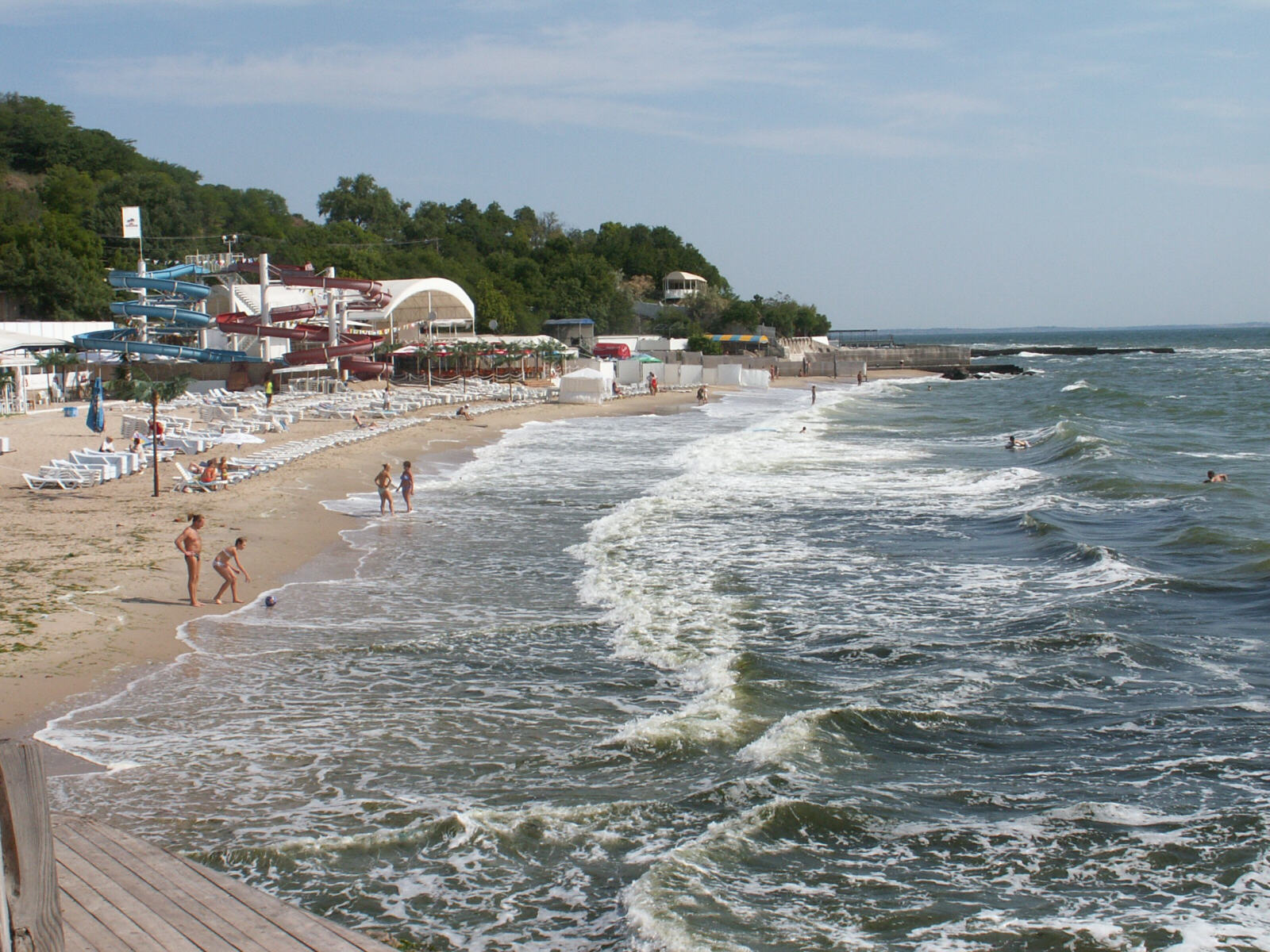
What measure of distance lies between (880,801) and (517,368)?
52008mm

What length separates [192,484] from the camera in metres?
20.8

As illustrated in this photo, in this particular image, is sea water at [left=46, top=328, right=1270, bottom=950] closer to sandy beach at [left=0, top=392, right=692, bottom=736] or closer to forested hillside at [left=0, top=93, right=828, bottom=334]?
sandy beach at [left=0, top=392, right=692, bottom=736]

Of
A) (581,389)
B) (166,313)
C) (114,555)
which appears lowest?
(114,555)

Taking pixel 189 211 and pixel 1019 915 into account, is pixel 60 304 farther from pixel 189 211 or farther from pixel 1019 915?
pixel 1019 915

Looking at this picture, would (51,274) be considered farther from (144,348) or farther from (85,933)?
(85,933)

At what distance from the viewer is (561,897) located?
22.1 ft

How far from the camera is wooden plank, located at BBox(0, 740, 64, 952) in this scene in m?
3.60

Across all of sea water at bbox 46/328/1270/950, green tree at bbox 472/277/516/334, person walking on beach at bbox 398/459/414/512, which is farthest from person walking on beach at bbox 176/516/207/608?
green tree at bbox 472/277/516/334

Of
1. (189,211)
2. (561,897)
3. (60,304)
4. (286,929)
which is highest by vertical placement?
(189,211)

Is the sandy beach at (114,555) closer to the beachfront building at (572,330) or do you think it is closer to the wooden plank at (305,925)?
the wooden plank at (305,925)

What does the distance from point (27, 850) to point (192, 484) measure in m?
18.4

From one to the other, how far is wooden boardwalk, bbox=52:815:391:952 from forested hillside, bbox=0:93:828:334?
198 ft

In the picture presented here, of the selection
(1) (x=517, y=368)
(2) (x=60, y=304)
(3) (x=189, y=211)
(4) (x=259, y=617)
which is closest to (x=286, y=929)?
(4) (x=259, y=617)

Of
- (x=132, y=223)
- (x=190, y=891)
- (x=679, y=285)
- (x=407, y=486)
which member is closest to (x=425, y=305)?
(x=132, y=223)
